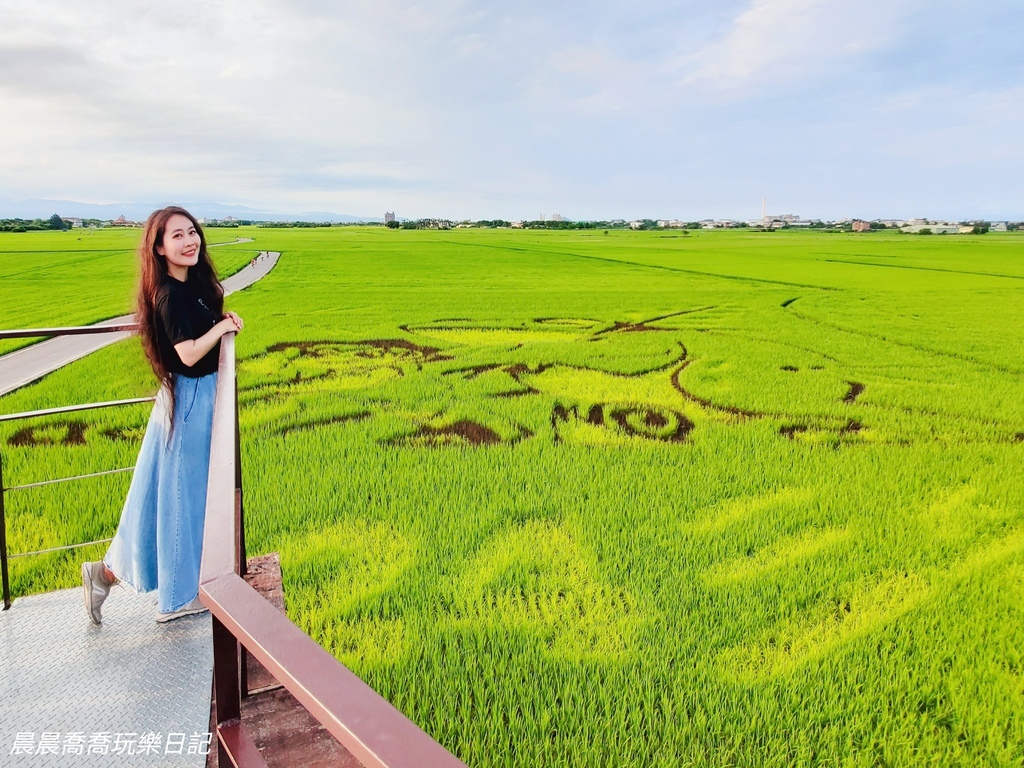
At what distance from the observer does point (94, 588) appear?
305 centimetres

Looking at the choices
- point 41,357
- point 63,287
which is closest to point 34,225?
point 63,287

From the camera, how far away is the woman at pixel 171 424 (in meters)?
2.86

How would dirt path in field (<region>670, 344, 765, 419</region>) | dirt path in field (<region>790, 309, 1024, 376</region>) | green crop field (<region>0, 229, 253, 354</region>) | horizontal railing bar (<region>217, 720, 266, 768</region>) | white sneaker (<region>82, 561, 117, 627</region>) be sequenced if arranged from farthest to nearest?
green crop field (<region>0, 229, 253, 354</region>)
dirt path in field (<region>790, 309, 1024, 376</region>)
dirt path in field (<region>670, 344, 765, 419</region>)
white sneaker (<region>82, 561, 117, 627</region>)
horizontal railing bar (<region>217, 720, 266, 768</region>)

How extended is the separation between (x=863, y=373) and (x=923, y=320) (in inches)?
252

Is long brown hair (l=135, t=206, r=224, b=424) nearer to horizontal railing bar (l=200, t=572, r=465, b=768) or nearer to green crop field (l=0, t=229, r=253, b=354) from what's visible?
green crop field (l=0, t=229, r=253, b=354)

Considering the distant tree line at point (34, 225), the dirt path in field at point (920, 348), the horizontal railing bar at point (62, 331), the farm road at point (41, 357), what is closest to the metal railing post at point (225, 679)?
the horizontal railing bar at point (62, 331)

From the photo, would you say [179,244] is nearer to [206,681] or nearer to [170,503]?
[170,503]

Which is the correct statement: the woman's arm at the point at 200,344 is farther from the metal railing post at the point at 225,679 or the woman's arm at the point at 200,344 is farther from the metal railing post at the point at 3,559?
the metal railing post at the point at 225,679

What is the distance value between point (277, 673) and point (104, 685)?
232cm

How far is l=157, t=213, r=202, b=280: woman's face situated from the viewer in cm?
286

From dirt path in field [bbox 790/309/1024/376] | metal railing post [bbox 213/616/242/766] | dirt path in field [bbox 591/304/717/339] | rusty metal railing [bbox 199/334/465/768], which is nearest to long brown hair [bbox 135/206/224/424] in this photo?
rusty metal railing [bbox 199/334/465/768]

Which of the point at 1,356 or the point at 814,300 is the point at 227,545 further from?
the point at 814,300

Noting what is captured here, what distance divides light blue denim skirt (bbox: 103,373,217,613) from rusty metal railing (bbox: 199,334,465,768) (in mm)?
1551

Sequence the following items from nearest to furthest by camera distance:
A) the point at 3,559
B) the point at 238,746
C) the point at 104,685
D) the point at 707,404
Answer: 1. the point at 238,746
2. the point at 104,685
3. the point at 3,559
4. the point at 707,404
